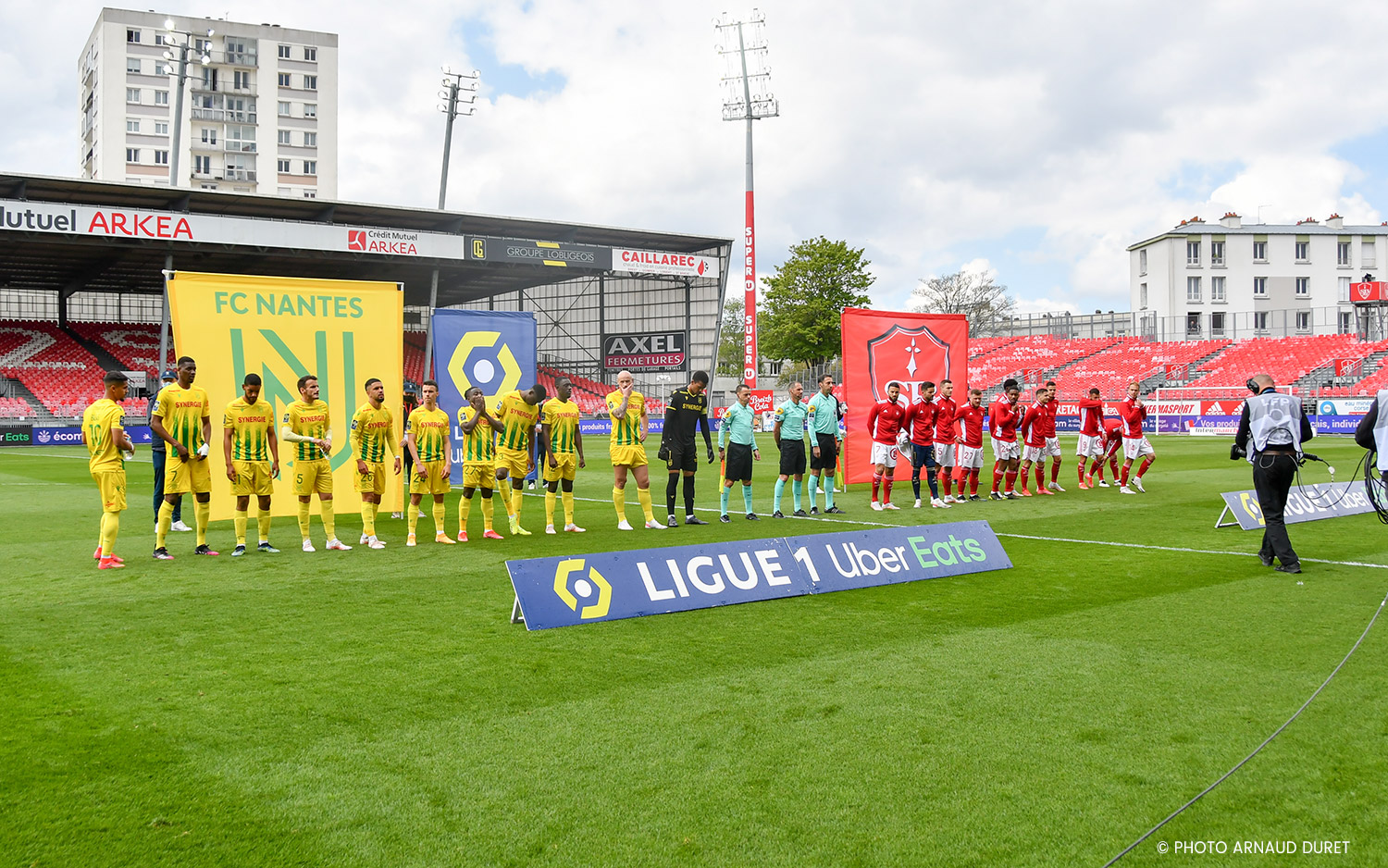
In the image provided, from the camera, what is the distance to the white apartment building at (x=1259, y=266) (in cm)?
6112

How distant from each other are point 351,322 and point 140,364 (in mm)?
40626

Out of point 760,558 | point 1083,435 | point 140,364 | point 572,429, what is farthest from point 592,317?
point 760,558

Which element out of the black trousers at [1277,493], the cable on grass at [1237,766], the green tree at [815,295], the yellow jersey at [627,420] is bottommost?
the cable on grass at [1237,766]

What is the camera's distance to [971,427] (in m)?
15.4

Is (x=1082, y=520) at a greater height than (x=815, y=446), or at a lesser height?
lesser

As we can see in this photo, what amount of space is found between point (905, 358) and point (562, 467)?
8397mm

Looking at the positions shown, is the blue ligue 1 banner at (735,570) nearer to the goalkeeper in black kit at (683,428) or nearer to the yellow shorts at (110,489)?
the goalkeeper in black kit at (683,428)

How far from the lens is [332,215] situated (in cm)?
4078

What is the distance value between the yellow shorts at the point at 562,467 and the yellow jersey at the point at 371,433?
1.99 meters

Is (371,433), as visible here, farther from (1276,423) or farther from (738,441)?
(1276,423)

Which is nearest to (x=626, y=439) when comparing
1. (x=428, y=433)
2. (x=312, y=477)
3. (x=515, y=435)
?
(x=515, y=435)

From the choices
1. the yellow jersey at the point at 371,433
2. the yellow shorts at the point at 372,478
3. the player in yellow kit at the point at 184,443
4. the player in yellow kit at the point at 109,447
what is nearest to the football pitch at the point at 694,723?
the player in yellow kit at the point at 109,447

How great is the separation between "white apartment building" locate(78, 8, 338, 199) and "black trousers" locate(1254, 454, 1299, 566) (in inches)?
2850

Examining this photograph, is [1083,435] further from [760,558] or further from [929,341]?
[760,558]
